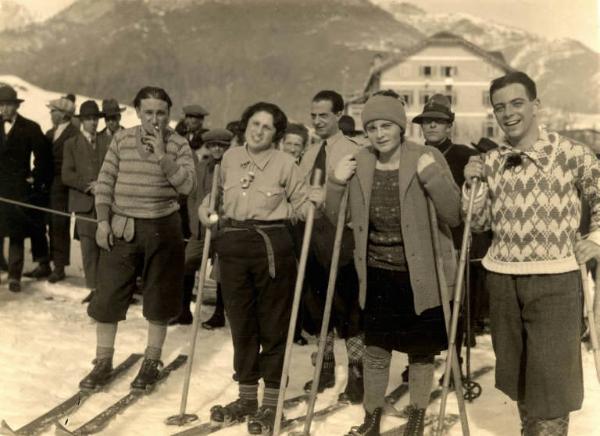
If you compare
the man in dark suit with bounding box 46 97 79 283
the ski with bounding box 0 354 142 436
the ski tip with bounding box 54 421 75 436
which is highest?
the man in dark suit with bounding box 46 97 79 283

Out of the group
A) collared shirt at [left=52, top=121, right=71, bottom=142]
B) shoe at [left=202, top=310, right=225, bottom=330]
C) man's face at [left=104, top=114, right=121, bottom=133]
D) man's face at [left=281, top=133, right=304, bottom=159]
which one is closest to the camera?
man's face at [left=281, top=133, right=304, bottom=159]

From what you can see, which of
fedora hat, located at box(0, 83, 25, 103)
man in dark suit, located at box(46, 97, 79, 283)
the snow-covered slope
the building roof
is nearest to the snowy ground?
man in dark suit, located at box(46, 97, 79, 283)

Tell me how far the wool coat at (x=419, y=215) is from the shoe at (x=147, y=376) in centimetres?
179

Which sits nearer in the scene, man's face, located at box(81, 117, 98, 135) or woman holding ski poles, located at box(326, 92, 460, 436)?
woman holding ski poles, located at box(326, 92, 460, 436)

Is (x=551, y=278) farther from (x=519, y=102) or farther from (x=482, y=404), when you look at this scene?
(x=482, y=404)

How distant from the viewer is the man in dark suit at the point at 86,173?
6961mm

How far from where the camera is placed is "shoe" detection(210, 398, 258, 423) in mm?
4094

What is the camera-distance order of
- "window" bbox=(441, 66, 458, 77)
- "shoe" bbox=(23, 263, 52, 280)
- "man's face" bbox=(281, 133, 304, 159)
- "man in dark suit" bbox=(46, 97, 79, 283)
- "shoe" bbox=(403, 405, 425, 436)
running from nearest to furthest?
"shoe" bbox=(403, 405, 425, 436)
"man's face" bbox=(281, 133, 304, 159)
"man in dark suit" bbox=(46, 97, 79, 283)
"shoe" bbox=(23, 263, 52, 280)
"window" bbox=(441, 66, 458, 77)

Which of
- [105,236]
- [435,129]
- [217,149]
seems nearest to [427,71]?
[217,149]

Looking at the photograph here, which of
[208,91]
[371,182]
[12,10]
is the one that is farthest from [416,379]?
[208,91]

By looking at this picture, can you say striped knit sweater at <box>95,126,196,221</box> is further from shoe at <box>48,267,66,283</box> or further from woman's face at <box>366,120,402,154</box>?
shoe at <box>48,267,66,283</box>

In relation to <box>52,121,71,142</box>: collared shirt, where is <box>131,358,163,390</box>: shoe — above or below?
below

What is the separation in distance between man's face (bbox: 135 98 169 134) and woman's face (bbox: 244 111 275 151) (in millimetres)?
828

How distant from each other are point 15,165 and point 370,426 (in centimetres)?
541
